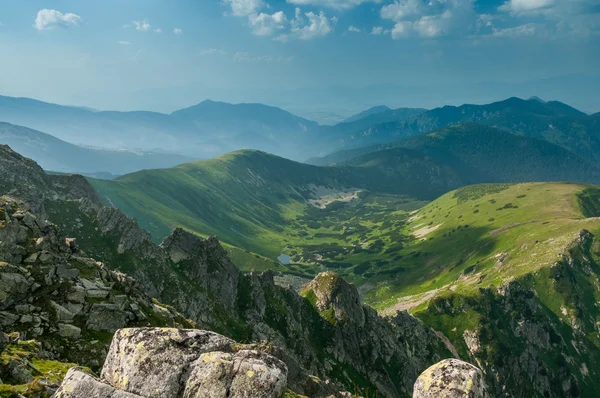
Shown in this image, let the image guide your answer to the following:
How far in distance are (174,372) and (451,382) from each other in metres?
13.1

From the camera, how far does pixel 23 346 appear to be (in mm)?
29516

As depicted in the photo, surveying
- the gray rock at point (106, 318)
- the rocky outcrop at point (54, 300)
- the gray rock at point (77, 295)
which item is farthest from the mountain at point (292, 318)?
the gray rock at point (106, 318)

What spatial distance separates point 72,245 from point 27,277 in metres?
11.0

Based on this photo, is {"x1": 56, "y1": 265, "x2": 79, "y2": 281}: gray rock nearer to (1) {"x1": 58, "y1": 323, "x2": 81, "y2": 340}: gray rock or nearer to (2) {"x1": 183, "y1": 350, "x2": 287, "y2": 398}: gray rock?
(1) {"x1": 58, "y1": 323, "x2": 81, "y2": 340}: gray rock

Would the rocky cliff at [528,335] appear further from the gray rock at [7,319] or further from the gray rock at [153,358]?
the gray rock at [153,358]

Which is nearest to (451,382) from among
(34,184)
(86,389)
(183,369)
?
(183,369)

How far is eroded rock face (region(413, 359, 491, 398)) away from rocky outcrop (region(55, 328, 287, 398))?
731cm

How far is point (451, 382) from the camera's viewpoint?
17.7m

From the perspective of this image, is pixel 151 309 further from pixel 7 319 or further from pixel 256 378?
pixel 256 378

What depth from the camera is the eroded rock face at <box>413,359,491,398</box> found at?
56.8 feet

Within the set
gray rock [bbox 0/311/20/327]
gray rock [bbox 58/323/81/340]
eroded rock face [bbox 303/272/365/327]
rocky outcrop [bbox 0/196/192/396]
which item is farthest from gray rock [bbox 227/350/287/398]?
eroded rock face [bbox 303/272/365/327]

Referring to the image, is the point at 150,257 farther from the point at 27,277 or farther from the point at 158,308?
the point at 27,277

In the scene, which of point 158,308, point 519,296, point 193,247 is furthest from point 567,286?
point 158,308

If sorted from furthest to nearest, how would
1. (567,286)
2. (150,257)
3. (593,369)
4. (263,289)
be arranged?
(567,286)
(593,369)
(263,289)
(150,257)
